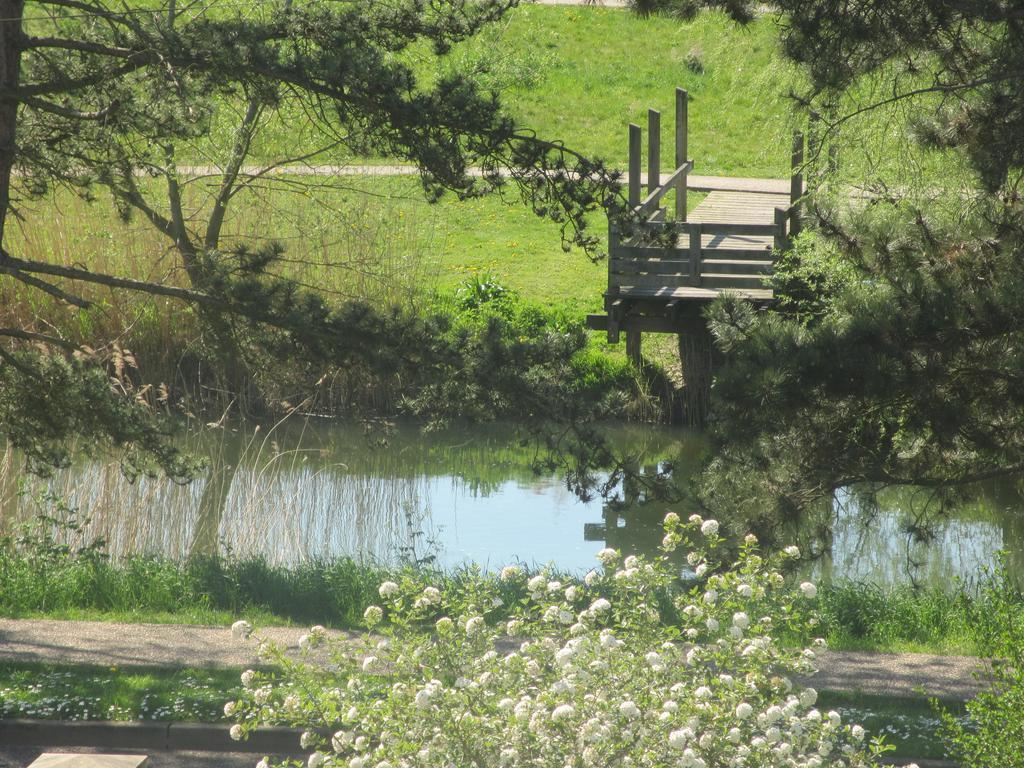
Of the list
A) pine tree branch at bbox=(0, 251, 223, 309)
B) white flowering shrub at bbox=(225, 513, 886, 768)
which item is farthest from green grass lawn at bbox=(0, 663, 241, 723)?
white flowering shrub at bbox=(225, 513, 886, 768)

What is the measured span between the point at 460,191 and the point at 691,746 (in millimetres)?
5049

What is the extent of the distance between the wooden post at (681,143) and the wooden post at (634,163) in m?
2.24

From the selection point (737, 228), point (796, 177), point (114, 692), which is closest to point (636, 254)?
point (737, 228)

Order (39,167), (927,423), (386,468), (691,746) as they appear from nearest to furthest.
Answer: (691,746)
(927,423)
(39,167)
(386,468)

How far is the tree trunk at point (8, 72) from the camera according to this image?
26.6 ft

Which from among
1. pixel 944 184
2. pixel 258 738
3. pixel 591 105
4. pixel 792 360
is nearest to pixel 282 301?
pixel 258 738

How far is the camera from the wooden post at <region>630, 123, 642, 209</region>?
62.2ft

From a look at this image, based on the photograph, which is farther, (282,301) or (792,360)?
(282,301)

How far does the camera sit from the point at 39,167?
30.2 feet

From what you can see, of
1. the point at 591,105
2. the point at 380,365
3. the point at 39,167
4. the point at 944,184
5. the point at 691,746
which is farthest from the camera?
the point at 591,105

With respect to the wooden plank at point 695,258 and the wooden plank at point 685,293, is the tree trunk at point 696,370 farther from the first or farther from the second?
the wooden plank at point 695,258

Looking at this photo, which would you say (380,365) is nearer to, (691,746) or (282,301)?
(282,301)

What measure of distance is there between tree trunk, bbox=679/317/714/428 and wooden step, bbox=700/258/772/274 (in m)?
0.75

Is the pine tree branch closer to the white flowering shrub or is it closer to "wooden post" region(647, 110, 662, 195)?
the white flowering shrub
